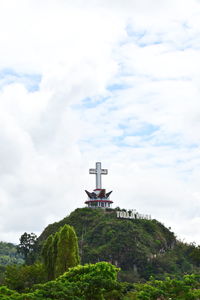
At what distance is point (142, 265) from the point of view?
101812mm

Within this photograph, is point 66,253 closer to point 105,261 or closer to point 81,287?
point 81,287

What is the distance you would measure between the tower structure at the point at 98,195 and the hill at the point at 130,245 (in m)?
4.64

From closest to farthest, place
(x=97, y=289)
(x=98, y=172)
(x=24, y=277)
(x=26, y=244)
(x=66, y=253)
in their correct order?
(x=97, y=289), (x=66, y=253), (x=24, y=277), (x=26, y=244), (x=98, y=172)

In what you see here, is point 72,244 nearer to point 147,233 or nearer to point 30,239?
point 30,239

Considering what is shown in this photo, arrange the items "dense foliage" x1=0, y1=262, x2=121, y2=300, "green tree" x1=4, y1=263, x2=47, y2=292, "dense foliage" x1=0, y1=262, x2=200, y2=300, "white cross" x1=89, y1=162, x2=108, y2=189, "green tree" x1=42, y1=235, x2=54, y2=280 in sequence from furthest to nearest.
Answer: "white cross" x1=89, y1=162, x2=108, y2=189
"green tree" x1=42, y1=235, x2=54, y2=280
"green tree" x1=4, y1=263, x2=47, y2=292
"dense foliage" x1=0, y1=262, x2=200, y2=300
"dense foliage" x1=0, y1=262, x2=121, y2=300

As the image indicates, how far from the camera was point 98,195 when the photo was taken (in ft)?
416

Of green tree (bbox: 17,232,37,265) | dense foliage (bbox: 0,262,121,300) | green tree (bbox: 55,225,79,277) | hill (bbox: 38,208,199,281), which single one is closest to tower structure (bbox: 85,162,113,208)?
hill (bbox: 38,208,199,281)

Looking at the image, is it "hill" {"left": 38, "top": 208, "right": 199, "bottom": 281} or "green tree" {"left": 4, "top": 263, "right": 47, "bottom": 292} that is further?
"hill" {"left": 38, "top": 208, "right": 199, "bottom": 281}

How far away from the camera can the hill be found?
101m

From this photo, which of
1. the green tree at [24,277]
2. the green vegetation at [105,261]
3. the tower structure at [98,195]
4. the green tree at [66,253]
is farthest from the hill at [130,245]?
the green tree at [66,253]

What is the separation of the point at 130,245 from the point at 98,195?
83.7 ft

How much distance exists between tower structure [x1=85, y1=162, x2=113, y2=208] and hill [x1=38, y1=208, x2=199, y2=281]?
4637 millimetres

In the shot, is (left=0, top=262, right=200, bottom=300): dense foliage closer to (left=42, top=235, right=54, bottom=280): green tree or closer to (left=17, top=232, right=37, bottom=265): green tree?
(left=42, top=235, right=54, bottom=280): green tree

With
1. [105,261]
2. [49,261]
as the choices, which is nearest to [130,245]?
[105,261]
